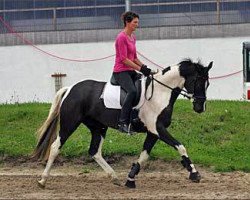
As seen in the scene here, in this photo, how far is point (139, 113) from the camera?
9.84 m

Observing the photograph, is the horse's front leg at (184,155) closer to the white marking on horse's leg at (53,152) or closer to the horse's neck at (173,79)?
the horse's neck at (173,79)

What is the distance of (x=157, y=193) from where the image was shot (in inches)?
357

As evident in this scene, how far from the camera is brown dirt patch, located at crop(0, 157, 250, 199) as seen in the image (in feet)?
29.4

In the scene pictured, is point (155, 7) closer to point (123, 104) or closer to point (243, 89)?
point (243, 89)

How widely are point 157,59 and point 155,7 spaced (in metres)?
1.67

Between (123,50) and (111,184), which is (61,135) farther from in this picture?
(123,50)

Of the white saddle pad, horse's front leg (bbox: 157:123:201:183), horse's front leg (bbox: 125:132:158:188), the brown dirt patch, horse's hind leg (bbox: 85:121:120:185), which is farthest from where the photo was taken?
horse's hind leg (bbox: 85:121:120:185)

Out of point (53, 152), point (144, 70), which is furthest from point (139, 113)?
point (53, 152)

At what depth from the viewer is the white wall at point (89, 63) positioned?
20.1 meters

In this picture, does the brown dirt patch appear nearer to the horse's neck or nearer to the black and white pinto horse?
the black and white pinto horse

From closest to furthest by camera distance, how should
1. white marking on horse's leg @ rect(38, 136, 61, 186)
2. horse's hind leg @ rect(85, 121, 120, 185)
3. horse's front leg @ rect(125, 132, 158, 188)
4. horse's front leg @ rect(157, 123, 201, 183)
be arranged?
horse's front leg @ rect(157, 123, 201, 183)
horse's front leg @ rect(125, 132, 158, 188)
white marking on horse's leg @ rect(38, 136, 61, 186)
horse's hind leg @ rect(85, 121, 120, 185)

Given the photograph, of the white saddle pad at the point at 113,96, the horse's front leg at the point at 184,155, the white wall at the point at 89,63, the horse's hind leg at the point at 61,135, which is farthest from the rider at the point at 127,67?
the white wall at the point at 89,63

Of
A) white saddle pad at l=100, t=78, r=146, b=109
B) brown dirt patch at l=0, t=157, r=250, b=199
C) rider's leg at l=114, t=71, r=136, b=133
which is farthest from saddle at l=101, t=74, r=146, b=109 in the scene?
brown dirt patch at l=0, t=157, r=250, b=199

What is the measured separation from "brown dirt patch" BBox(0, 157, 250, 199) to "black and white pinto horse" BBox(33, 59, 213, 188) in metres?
0.31
